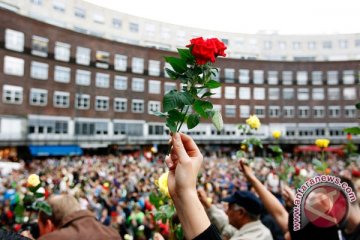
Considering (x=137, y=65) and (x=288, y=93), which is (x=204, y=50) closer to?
(x=137, y=65)

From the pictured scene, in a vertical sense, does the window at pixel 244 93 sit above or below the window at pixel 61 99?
above

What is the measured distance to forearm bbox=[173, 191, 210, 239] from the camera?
97cm

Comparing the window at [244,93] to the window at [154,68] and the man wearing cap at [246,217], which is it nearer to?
the window at [154,68]

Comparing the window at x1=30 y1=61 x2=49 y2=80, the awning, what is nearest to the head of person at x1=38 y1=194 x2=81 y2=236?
the awning

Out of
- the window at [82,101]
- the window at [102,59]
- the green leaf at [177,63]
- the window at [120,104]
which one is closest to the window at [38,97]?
the window at [82,101]

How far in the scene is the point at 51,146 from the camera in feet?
80.4

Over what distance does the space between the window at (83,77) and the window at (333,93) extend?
2639 centimetres

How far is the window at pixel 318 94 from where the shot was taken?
3562cm

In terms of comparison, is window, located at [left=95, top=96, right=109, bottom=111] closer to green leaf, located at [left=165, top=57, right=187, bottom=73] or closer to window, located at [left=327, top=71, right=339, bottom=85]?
window, located at [left=327, top=71, right=339, bottom=85]

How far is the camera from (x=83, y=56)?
27.8 meters

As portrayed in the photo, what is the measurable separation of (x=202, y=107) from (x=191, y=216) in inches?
16.8

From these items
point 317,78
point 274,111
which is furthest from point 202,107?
point 317,78

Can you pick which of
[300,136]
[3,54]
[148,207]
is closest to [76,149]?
[3,54]

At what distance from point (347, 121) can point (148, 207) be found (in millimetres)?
33859
